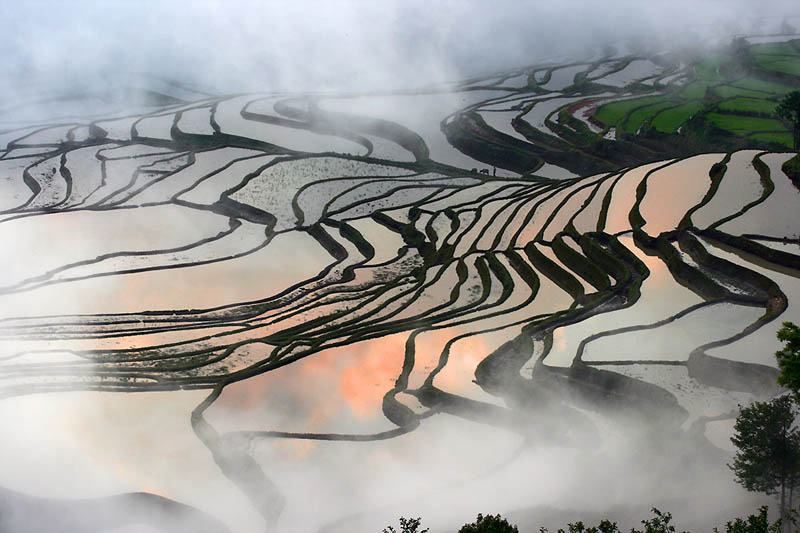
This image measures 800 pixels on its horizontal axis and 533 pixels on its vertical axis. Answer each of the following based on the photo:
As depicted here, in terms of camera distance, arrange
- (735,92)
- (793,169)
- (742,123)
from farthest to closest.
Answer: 1. (735,92)
2. (742,123)
3. (793,169)

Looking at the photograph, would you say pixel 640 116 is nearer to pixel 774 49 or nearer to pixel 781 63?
pixel 781 63

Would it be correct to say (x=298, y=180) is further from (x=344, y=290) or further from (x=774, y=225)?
(x=774, y=225)

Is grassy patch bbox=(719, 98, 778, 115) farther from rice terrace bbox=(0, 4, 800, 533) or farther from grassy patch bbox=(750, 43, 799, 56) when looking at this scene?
grassy patch bbox=(750, 43, 799, 56)

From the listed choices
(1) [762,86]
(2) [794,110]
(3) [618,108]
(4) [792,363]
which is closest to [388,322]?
(4) [792,363]

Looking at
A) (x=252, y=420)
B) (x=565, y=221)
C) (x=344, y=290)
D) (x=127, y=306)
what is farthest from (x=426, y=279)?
(x=252, y=420)

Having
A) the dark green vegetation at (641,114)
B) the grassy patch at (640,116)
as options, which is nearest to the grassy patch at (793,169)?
the dark green vegetation at (641,114)

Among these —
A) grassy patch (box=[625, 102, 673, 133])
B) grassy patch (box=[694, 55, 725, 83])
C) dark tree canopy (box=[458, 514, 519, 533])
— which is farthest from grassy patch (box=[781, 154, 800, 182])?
grassy patch (box=[694, 55, 725, 83])
